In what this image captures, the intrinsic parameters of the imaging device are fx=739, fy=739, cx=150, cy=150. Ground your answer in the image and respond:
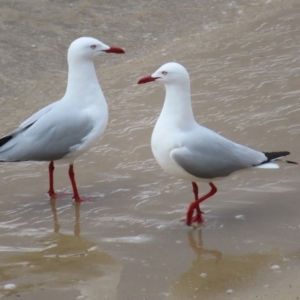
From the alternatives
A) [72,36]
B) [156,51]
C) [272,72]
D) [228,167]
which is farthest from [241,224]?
[72,36]

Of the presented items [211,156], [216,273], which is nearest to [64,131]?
[211,156]

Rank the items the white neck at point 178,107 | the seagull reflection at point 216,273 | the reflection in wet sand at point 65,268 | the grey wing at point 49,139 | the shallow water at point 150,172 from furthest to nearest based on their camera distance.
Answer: the grey wing at point 49,139 → the white neck at point 178,107 → the shallow water at point 150,172 → the reflection in wet sand at point 65,268 → the seagull reflection at point 216,273

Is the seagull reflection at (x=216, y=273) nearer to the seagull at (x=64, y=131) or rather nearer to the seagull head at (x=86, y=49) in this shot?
the seagull at (x=64, y=131)

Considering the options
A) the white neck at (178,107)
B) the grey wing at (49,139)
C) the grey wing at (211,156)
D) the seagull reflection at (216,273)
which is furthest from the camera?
the grey wing at (49,139)

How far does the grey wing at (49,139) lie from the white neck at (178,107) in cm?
79

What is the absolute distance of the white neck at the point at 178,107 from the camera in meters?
5.32

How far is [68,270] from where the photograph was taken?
183 inches

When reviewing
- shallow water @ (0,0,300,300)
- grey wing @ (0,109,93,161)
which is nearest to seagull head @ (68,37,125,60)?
grey wing @ (0,109,93,161)

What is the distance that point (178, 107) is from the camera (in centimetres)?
533

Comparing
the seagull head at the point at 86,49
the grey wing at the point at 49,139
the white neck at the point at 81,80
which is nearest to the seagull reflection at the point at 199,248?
Answer: the grey wing at the point at 49,139

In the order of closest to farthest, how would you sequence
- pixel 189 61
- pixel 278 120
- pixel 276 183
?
pixel 276 183 < pixel 278 120 < pixel 189 61

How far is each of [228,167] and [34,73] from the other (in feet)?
13.5

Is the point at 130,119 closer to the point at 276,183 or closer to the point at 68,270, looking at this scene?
the point at 276,183

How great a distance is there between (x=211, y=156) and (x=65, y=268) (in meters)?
1.33
